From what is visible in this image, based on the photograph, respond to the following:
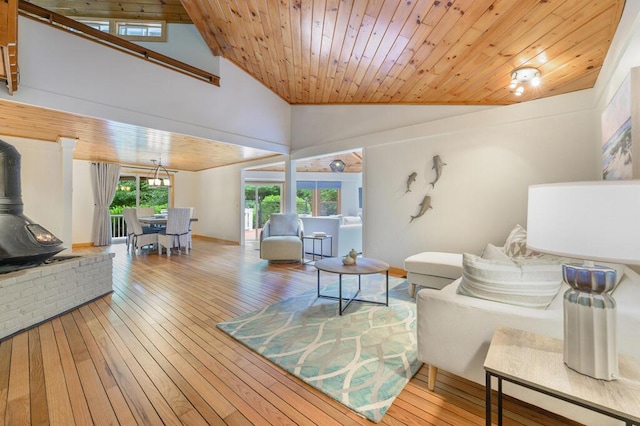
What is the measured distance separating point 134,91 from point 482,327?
4659 mm

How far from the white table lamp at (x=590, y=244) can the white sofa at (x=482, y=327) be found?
1.21 feet

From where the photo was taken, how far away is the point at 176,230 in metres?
6.09

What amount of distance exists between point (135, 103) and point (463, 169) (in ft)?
15.1

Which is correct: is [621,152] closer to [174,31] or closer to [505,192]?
[505,192]

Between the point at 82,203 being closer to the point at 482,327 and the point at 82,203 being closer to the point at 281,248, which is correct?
the point at 281,248

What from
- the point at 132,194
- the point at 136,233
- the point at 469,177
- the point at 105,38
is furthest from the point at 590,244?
the point at 132,194

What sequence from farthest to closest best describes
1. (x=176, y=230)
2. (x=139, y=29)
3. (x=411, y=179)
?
(x=176, y=230), (x=139, y=29), (x=411, y=179)

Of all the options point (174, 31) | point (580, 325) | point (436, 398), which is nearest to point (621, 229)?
point (580, 325)

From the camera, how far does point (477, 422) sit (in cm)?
145

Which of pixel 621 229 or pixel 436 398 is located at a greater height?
pixel 621 229

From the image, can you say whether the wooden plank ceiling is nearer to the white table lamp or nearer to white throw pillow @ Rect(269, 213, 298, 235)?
the white table lamp

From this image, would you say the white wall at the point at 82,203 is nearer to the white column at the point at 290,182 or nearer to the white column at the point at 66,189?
the white column at the point at 66,189

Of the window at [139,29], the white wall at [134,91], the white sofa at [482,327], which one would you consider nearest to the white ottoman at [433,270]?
the white sofa at [482,327]

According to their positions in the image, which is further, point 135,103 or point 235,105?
point 235,105
